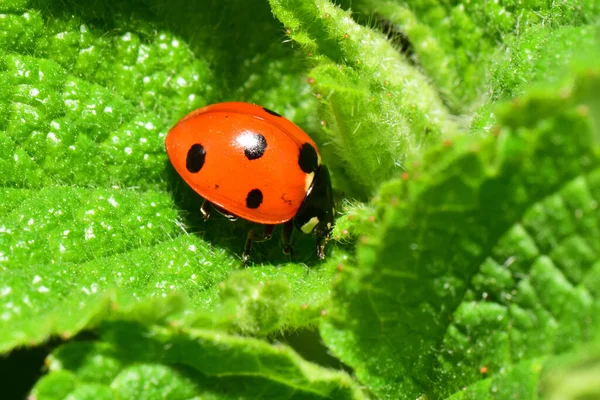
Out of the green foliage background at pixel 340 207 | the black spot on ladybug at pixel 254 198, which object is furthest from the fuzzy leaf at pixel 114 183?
the black spot on ladybug at pixel 254 198

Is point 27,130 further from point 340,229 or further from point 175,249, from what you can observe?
point 340,229

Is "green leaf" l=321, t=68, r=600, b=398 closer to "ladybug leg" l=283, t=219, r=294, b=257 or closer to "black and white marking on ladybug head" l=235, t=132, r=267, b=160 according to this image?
"ladybug leg" l=283, t=219, r=294, b=257

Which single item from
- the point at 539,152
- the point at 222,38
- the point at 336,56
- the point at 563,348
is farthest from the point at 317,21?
the point at 563,348

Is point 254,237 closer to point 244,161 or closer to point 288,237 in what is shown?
point 288,237

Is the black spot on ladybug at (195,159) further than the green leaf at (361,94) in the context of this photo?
Yes

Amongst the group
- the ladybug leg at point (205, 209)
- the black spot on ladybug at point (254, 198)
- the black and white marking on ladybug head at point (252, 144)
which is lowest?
the ladybug leg at point (205, 209)

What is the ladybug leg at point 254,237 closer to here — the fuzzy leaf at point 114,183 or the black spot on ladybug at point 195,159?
the fuzzy leaf at point 114,183

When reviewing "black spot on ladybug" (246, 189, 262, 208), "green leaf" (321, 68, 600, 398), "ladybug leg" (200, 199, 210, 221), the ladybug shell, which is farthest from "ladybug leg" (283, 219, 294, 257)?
"green leaf" (321, 68, 600, 398)
